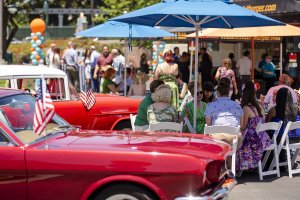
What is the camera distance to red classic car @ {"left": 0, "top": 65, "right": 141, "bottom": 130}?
10.5 metres

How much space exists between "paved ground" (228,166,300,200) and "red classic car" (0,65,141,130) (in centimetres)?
239

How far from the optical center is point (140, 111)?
10.0 metres

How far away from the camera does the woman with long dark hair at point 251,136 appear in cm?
966

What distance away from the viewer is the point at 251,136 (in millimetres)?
9742

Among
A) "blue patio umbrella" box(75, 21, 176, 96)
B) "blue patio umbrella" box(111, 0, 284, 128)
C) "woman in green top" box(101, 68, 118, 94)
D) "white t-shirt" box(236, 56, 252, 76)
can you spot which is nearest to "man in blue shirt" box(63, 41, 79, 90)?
"white t-shirt" box(236, 56, 252, 76)

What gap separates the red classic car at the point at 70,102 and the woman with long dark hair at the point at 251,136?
227 centimetres

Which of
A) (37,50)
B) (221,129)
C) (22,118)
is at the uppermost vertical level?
(37,50)

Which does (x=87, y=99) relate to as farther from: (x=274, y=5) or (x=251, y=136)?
(x=274, y=5)

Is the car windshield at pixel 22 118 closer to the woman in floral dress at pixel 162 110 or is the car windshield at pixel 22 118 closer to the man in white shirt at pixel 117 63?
the woman in floral dress at pixel 162 110

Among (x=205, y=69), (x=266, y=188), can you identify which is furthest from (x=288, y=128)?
(x=205, y=69)

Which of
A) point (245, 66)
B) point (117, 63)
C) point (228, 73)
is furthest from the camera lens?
point (245, 66)

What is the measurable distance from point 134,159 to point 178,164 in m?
0.39

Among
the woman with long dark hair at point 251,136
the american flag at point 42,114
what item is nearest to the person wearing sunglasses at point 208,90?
the woman with long dark hair at point 251,136

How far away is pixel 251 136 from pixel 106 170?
417cm
